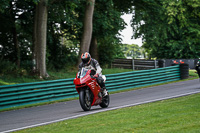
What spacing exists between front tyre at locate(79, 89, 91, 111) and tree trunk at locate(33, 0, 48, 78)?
44.2 feet

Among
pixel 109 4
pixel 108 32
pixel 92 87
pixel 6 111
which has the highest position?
pixel 109 4

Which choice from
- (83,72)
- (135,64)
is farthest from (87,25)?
(83,72)

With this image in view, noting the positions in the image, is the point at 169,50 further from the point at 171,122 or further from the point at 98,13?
the point at 171,122

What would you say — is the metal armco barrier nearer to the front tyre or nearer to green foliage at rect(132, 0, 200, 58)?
the front tyre

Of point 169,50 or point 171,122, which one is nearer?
point 171,122

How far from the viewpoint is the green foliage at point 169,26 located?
1449 inches

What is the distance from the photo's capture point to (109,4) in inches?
1265

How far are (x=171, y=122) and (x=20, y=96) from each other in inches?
393

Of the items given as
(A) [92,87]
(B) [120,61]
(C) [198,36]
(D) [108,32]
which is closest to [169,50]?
(C) [198,36]

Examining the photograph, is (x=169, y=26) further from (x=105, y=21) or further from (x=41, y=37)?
(x=41, y=37)

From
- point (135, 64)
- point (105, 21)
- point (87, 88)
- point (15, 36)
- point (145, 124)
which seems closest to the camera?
point (145, 124)

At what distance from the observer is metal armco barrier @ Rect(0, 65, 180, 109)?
15.9m

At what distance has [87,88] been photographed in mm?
11453

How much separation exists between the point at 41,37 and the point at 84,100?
Result: 44.8ft
